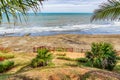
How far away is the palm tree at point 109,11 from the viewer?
31.9ft

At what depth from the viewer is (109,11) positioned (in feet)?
32.3

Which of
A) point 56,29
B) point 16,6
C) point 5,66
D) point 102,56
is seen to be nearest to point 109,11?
point 16,6

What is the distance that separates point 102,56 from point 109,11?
7783mm

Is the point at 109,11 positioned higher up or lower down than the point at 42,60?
higher up

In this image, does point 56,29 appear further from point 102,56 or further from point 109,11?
point 109,11

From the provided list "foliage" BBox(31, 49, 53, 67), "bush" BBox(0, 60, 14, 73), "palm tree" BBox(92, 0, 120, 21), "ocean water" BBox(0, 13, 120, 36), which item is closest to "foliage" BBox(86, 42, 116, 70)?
"foliage" BBox(31, 49, 53, 67)

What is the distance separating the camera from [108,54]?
57.6ft

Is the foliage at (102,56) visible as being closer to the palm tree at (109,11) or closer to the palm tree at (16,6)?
the palm tree at (109,11)

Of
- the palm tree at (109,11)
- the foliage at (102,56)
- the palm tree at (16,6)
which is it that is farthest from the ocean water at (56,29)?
the palm tree at (16,6)

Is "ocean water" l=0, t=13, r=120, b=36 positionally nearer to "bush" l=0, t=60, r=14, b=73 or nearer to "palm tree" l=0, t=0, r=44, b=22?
"bush" l=0, t=60, r=14, b=73

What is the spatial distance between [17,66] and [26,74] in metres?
9.62

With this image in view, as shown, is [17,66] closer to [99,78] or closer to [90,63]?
[90,63]

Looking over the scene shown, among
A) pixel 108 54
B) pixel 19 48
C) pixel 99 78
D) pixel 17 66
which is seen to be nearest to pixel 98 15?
pixel 99 78

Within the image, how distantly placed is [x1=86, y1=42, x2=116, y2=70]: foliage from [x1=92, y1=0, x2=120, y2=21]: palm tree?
24.3ft
